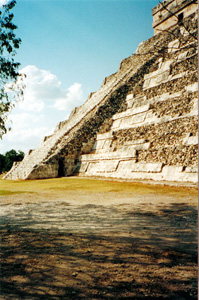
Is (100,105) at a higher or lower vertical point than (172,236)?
higher

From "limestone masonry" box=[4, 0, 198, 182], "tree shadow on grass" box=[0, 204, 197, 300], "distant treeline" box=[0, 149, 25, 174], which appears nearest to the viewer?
"tree shadow on grass" box=[0, 204, 197, 300]

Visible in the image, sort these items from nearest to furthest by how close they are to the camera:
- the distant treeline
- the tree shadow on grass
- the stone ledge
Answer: the tree shadow on grass, the stone ledge, the distant treeline

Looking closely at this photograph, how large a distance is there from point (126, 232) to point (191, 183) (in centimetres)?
555

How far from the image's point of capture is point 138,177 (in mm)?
11555

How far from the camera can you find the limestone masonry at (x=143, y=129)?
1069cm

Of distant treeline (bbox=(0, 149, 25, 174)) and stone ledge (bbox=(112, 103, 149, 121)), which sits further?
distant treeline (bbox=(0, 149, 25, 174))

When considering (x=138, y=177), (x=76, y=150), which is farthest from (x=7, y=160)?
(x=138, y=177)

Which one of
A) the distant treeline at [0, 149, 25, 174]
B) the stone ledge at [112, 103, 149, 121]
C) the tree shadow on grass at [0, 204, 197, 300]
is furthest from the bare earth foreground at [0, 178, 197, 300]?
the distant treeline at [0, 149, 25, 174]

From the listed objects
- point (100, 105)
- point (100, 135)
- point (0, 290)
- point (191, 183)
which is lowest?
point (0, 290)

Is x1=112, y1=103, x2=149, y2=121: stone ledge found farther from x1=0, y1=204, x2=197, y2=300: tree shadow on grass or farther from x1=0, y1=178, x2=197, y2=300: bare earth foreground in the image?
x1=0, y1=204, x2=197, y2=300: tree shadow on grass

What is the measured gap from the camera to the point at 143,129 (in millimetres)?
13367

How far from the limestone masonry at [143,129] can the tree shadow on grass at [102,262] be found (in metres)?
5.89

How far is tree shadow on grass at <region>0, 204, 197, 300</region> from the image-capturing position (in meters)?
2.27

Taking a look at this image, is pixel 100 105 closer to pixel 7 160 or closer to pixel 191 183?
pixel 191 183
